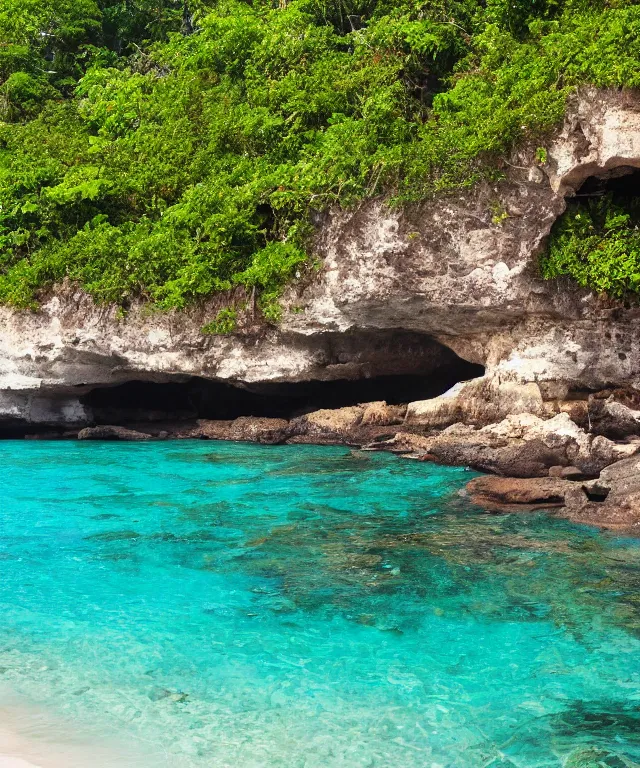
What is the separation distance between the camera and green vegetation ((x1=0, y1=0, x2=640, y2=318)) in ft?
38.6

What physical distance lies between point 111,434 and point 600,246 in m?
9.33

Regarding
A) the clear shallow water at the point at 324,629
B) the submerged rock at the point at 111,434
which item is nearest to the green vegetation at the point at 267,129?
the submerged rock at the point at 111,434

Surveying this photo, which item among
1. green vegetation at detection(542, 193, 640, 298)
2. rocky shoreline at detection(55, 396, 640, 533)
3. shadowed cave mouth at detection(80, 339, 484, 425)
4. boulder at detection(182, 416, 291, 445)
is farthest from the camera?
shadowed cave mouth at detection(80, 339, 484, 425)

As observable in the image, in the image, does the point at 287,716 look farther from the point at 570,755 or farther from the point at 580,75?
the point at 580,75

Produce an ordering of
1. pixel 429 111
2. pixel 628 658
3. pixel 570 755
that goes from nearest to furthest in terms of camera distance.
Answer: pixel 570 755 < pixel 628 658 < pixel 429 111

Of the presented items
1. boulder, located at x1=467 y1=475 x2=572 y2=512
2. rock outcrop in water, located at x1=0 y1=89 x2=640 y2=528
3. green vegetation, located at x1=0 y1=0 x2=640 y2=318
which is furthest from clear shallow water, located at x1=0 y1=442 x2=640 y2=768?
green vegetation, located at x1=0 y1=0 x2=640 y2=318

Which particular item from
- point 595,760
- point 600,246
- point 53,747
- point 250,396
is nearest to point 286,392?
point 250,396

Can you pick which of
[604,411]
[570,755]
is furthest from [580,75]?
[570,755]

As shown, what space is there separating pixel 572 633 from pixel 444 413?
7481 mm

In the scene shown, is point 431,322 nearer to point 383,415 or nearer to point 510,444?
point 383,415

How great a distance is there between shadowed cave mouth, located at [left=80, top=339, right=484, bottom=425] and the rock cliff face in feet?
0.19

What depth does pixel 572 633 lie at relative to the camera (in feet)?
18.2

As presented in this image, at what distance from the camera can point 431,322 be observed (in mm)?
13047

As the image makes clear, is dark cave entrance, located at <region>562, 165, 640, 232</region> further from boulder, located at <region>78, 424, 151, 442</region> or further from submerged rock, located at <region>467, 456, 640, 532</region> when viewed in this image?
boulder, located at <region>78, 424, 151, 442</region>
